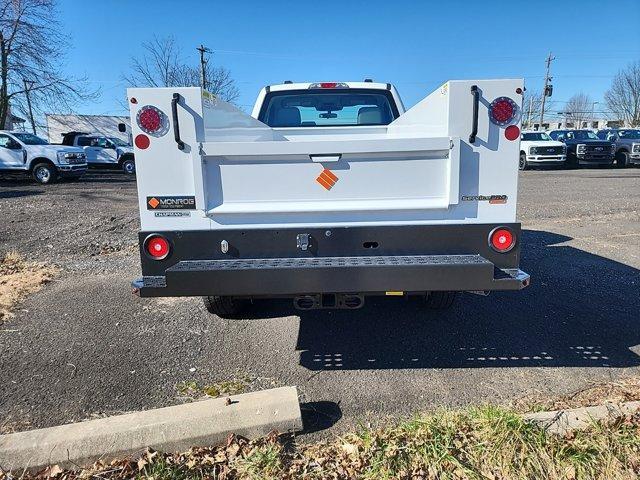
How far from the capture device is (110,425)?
9.10ft

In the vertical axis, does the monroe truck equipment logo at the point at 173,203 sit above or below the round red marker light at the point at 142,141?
below

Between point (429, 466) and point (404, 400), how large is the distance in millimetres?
731

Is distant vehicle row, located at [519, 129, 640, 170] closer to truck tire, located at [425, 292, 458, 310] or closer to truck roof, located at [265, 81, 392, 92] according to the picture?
truck roof, located at [265, 81, 392, 92]

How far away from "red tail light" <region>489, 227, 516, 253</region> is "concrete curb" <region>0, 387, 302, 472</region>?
1.64 meters

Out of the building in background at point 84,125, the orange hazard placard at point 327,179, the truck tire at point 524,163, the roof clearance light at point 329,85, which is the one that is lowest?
the truck tire at point 524,163

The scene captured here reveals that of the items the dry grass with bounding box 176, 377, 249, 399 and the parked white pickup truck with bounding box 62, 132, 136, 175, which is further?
the parked white pickup truck with bounding box 62, 132, 136, 175

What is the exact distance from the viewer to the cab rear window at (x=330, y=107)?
586 centimetres

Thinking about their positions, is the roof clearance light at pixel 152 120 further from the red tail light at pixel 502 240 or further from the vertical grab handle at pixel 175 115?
the red tail light at pixel 502 240

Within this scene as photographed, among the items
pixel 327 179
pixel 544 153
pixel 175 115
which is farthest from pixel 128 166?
pixel 327 179

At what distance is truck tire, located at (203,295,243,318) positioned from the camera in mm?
4223

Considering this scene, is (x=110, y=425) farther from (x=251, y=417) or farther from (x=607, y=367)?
(x=607, y=367)

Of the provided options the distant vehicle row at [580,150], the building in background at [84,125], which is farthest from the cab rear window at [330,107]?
the building in background at [84,125]

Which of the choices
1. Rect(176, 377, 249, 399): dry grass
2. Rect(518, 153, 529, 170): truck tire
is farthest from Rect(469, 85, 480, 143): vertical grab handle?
Rect(518, 153, 529, 170): truck tire

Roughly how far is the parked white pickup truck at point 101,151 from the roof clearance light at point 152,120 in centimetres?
2297
